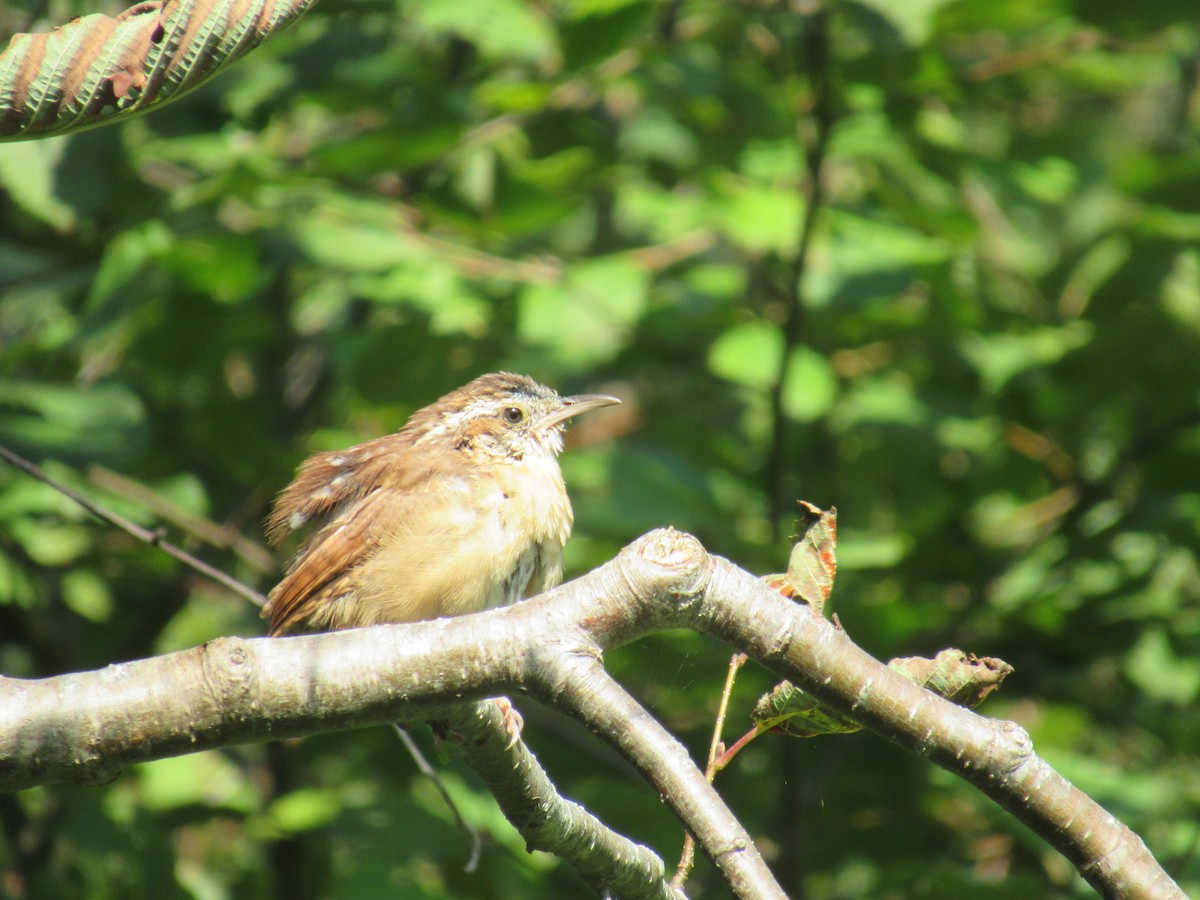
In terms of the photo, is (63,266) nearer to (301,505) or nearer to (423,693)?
(301,505)

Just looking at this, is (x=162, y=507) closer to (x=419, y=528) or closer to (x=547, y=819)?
(x=419, y=528)

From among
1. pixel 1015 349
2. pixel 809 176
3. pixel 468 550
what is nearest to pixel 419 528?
pixel 468 550

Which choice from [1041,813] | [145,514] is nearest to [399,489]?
[145,514]

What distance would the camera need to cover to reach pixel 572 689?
2.13 metres

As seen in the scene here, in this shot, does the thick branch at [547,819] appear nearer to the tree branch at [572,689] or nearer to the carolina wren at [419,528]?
the tree branch at [572,689]

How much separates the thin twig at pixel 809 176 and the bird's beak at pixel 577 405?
617mm

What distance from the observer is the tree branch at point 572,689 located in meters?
2.11

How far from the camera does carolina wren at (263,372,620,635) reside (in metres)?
3.54

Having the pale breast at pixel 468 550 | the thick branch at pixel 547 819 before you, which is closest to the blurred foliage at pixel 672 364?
the pale breast at pixel 468 550

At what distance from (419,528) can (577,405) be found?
1.33 meters

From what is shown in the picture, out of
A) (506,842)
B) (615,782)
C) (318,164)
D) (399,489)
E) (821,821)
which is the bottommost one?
(821,821)

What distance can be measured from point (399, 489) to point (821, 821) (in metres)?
2.67

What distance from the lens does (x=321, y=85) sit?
4.46 meters

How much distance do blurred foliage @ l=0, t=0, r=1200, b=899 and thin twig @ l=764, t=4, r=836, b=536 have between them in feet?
0.11
